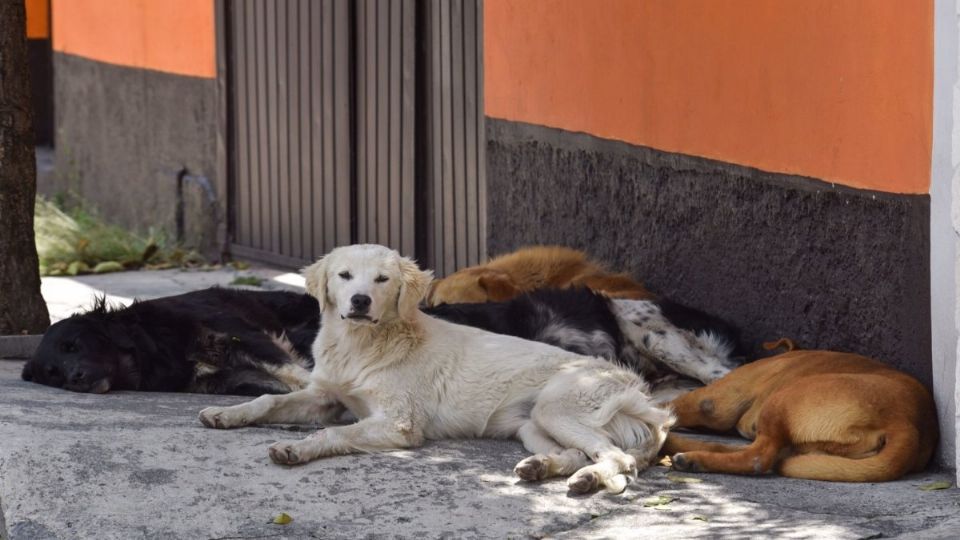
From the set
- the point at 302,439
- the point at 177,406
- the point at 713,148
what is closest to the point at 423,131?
the point at 713,148

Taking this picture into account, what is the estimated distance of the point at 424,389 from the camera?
6.05m

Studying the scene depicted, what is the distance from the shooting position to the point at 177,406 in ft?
21.6

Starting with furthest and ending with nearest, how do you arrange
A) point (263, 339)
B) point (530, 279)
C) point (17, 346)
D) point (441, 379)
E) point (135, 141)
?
point (135, 141) → point (530, 279) → point (17, 346) → point (263, 339) → point (441, 379)

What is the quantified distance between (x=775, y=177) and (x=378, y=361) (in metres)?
2.18

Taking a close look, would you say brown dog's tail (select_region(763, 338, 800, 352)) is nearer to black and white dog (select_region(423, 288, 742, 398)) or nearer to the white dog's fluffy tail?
black and white dog (select_region(423, 288, 742, 398))

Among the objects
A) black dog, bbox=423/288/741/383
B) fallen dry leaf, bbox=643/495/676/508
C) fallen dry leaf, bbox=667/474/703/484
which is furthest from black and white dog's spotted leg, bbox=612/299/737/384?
fallen dry leaf, bbox=643/495/676/508

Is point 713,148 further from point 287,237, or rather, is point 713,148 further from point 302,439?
point 287,237

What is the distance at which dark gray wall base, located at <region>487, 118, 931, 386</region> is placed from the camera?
6.24 meters

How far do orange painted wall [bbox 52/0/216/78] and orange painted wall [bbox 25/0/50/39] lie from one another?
2056mm

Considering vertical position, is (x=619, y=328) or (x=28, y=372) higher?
(x=619, y=328)

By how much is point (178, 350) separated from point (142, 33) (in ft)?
24.1

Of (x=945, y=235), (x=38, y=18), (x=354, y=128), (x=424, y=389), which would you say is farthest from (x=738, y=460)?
(x=38, y=18)

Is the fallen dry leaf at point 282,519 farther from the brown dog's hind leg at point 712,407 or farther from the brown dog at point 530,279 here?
the brown dog at point 530,279

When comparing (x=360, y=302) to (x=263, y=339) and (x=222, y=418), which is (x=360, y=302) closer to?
(x=222, y=418)
